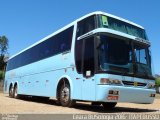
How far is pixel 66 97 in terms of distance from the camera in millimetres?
13812

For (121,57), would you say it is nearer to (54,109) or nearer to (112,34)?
(112,34)

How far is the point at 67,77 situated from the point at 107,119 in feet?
15.7

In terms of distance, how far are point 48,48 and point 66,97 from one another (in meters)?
4.20

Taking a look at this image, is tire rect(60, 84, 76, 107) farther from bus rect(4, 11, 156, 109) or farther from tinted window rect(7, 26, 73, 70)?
tinted window rect(7, 26, 73, 70)

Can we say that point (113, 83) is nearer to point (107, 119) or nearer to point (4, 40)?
point (107, 119)

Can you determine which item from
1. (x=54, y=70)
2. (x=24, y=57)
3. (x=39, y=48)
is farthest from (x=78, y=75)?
(x=24, y=57)

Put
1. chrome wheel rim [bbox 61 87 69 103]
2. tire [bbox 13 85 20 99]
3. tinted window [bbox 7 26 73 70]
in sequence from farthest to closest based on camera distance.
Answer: tire [bbox 13 85 20 99]
tinted window [bbox 7 26 73 70]
chrome wheel rim [bbox 61 87 69 103]

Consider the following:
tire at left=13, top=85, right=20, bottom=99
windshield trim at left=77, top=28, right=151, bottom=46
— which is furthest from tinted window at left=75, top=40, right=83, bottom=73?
tire at left=13, top=85, right=20, bottom=99

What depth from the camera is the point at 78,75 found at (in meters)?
12.8

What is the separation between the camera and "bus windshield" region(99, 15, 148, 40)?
12320mm

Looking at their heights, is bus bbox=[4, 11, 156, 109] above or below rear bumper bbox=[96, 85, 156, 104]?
above

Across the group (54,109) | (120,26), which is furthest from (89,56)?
(54,109)

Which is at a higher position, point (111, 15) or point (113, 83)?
point (111, 15)

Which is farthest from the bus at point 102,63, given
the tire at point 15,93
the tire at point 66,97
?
the tire at point 15,93
